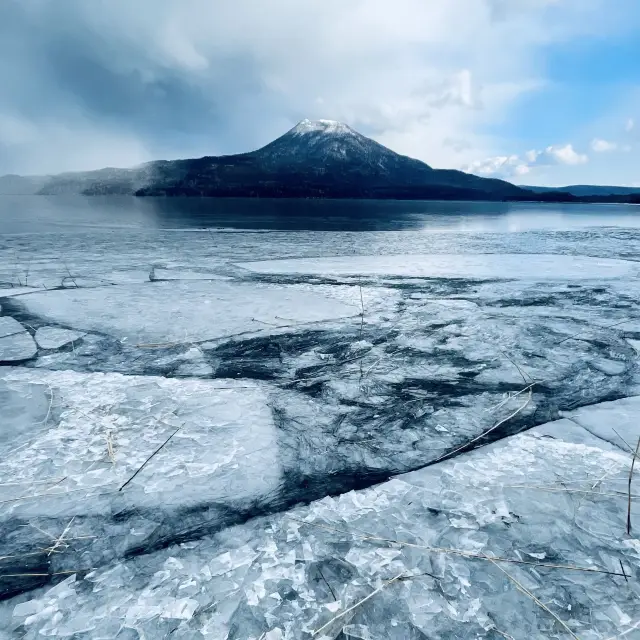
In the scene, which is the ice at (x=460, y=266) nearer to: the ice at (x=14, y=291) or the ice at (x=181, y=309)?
the ice at (x=181, y=309)

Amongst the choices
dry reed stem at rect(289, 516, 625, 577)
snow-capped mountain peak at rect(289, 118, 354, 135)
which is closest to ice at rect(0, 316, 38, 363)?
dry reed stem at rect(289, 516, 625, 577)

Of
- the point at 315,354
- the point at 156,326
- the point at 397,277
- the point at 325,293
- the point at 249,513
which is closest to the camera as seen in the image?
the point at 249,513

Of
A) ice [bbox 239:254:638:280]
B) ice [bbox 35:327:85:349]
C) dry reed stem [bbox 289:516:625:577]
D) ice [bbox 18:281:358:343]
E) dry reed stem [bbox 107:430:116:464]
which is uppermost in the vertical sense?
ice [bbox 239:254:638:280]

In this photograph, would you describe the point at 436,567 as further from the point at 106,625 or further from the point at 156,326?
the point at 156,326

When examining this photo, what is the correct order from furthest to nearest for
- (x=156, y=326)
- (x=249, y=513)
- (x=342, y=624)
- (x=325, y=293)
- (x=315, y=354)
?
1. (x=325, y=293)
2. (x=156, y=326)
3. (x=315, y=354)
4. (x=249, y=513)
5. (x=342, y=624)

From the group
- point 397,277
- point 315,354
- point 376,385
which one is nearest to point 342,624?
point 376,385

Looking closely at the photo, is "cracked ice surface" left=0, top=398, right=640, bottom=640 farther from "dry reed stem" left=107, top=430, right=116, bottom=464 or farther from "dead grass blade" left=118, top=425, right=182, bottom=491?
"dry reed stem" left=107, top=430, right=116, bottom=464

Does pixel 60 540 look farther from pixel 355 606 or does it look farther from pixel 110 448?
pixel 355 606
